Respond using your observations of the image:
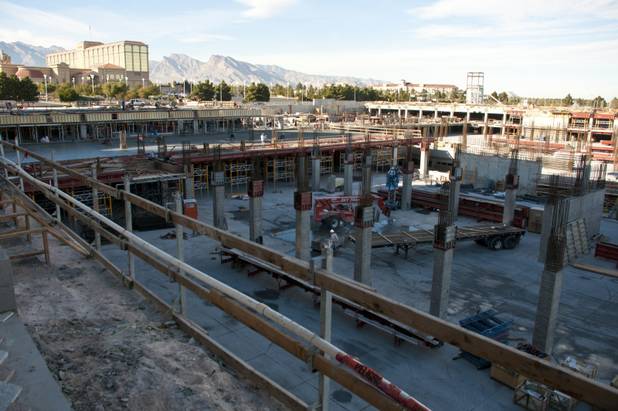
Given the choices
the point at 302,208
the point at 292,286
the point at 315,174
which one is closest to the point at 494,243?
the point at 302,208

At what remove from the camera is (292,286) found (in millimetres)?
17047

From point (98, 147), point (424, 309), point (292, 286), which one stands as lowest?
point (424, 309)

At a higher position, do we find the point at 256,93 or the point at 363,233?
the point at 256,93

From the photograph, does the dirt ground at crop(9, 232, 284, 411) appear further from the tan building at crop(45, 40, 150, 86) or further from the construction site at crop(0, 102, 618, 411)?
the tan building at crop(45, 40, 150, 86)

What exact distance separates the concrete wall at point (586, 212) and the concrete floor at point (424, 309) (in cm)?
182

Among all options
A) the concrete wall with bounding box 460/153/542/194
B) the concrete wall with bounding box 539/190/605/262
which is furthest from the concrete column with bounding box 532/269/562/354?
the concrete wall with bounding box 460/153/542/194

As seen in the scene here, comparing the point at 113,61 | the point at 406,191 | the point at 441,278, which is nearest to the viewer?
the point at 441,278

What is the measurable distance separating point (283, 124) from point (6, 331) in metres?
59.8

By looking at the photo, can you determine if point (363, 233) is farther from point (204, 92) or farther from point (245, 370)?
point (204, 92)

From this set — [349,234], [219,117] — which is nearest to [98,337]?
[349,234]

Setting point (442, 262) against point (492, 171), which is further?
point (492, 171)

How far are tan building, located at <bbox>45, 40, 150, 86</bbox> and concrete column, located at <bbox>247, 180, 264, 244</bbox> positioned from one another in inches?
4838

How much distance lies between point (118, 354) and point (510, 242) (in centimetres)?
2192

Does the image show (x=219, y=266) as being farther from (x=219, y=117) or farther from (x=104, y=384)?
(x=219, y=117)
